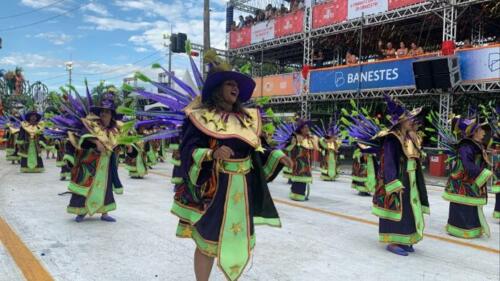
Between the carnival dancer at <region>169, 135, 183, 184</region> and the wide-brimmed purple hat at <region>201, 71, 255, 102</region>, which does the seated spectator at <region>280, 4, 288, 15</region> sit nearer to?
the carnival dancer at <region>169, 135, 183, 184</region>

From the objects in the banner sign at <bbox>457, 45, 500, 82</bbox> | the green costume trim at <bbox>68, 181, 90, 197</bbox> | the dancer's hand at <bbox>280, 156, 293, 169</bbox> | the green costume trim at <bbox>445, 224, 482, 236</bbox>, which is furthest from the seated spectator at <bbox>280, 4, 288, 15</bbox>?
the dancer's hand at <bbox>280, 156, 293, 169</bbox>

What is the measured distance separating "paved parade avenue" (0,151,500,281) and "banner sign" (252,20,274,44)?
1544 cm

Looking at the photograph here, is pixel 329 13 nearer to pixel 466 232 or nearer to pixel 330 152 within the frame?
pixel 330 152

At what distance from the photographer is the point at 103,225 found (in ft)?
21.4

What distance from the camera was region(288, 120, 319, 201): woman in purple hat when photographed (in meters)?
9.81

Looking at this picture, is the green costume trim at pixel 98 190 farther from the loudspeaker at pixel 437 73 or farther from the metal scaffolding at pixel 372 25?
the loudspeaker at pixel 437 73

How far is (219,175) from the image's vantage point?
3.42 metres

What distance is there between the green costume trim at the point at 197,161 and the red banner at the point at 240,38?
21682 millimetres

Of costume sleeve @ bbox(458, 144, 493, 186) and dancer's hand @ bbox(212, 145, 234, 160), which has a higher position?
dancer's hand @ bbox(212, 145, 234, 160)

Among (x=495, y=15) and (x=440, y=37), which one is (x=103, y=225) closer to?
(x=495, y=15)

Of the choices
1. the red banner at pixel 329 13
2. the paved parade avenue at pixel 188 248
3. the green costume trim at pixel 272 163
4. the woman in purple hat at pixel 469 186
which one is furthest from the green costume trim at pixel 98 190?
the red banner at pixel 329 13

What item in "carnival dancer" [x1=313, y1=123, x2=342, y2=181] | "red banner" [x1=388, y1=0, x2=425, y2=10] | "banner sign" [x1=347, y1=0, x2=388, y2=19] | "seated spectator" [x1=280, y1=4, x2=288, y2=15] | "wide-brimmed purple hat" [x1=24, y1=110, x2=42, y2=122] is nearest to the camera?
"carnival dancer" [x1=313, y1=123, x2=342, y2=181]

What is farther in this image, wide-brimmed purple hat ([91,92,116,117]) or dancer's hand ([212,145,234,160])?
wide-brimmed purple hat ([91,92,116,117])

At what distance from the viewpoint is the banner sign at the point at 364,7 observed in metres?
17.4
